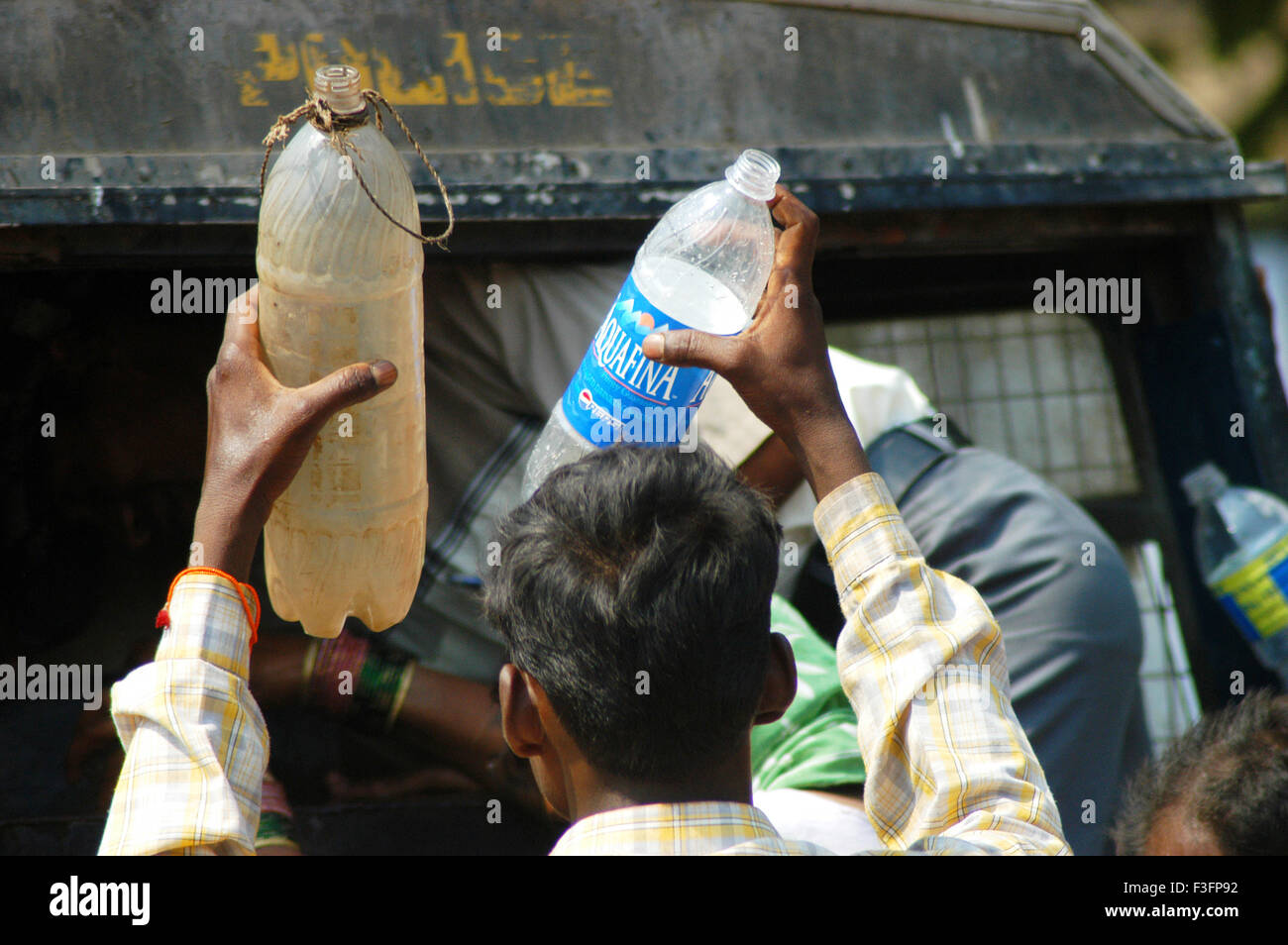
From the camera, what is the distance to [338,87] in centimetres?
139

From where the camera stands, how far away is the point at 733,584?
1131mm

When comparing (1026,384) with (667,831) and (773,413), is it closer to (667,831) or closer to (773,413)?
(773,413)

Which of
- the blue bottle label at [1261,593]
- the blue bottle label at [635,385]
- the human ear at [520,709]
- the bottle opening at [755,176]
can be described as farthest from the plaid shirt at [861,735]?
the blue bottle label at [1261,593]

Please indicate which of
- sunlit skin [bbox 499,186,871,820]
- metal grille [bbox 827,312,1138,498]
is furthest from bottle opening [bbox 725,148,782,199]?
metal grille [bbox 827,312,1138,498]

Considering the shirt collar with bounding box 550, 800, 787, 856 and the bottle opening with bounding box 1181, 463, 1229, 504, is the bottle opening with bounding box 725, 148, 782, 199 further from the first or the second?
the bottle opening with bounding box 1181, 463, 1229, 504

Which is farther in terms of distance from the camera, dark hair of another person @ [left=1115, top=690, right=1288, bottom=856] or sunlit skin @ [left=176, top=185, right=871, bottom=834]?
dark hair of another person @ [left=1115, top=690, right=1288, bottom=856]

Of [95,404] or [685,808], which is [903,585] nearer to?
[685,808]

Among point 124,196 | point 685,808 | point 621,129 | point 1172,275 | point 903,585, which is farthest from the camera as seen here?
point 1172,275

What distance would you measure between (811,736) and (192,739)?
1.19 metres

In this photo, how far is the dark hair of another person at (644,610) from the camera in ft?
3.62

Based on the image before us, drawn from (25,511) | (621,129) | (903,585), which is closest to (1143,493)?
(621,129)

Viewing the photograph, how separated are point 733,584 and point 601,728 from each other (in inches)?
7.2

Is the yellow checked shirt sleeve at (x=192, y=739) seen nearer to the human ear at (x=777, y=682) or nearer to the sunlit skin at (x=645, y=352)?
the sunlit skin at (x=645, y=352)

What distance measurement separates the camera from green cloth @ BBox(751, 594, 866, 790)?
1.99 meters
